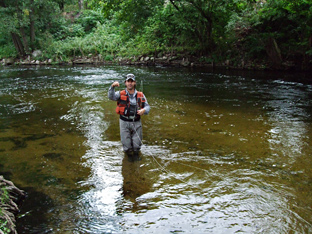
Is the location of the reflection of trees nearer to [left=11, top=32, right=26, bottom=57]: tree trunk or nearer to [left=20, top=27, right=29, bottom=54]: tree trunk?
[left=20, top=27, right=29, bottom=54]: tree trunk

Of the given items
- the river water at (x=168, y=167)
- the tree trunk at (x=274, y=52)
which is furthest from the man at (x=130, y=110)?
the tree trunk at (x=274, y=52)

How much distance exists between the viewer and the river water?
3.85 meters

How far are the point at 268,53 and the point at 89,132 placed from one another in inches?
564

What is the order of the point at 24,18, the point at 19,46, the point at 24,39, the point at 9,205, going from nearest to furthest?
the point at 9,205 < the point at 24,18 < the point at 24,39 < the point at 19,46

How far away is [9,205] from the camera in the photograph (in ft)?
12.6

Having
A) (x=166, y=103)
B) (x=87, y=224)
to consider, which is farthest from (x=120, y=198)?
(x=166, y=103)

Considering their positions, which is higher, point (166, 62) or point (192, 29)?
point (192, 29)

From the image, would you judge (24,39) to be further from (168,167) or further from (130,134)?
(168,167)

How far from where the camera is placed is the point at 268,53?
1775cm

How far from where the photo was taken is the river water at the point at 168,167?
3.85m

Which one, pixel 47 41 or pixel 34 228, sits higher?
pixel 47 41

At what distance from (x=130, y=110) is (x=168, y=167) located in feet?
4.44

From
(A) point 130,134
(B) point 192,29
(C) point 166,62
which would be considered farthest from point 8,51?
(A) point 130,134

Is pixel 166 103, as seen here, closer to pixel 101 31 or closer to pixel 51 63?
pixel 51 63
